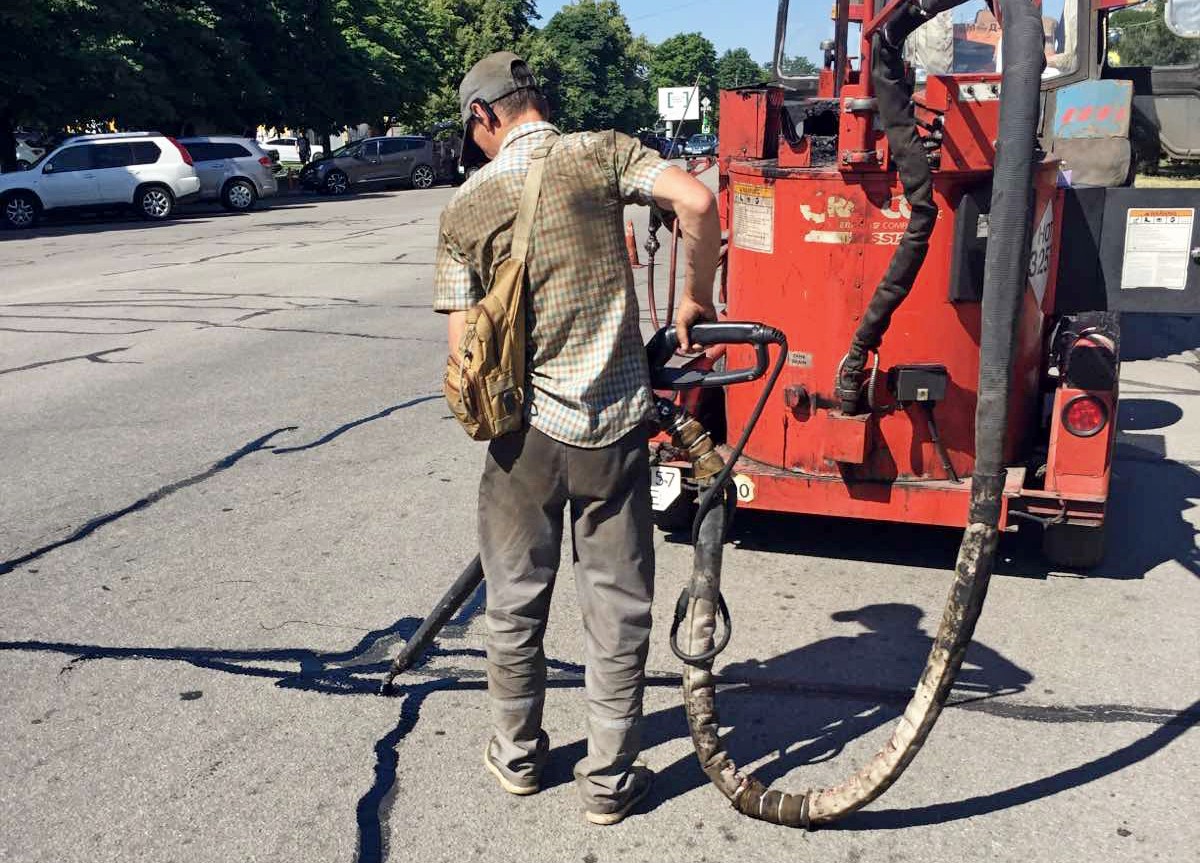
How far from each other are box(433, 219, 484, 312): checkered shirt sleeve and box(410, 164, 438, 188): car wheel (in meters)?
35.3

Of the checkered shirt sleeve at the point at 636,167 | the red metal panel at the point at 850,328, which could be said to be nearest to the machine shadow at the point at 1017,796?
the red metal panel at the point at 850,328

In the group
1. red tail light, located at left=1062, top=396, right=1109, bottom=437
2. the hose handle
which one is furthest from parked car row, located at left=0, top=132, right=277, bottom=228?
the hose handle

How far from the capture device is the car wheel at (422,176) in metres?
37.5

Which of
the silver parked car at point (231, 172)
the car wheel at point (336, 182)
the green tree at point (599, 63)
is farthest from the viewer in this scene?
the green tree at point (599, 63)

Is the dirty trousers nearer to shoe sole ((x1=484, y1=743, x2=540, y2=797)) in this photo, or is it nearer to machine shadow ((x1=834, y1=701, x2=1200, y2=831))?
shoe sole ((x1=484, y1=743, x2=540, y2=797))

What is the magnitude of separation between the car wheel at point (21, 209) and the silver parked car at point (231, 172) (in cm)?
431

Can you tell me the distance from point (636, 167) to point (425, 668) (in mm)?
2080

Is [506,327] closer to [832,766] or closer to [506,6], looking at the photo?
[832,766]

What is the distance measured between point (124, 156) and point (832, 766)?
82.1ft

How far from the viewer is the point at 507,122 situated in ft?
10.6

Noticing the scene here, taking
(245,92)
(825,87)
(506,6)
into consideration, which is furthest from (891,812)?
(506,6)

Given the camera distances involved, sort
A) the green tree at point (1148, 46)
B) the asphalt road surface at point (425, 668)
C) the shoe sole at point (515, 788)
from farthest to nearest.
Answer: the green tree at point (1148, 46)
the shoe sole at point (515, 788)
the asphalt road surface at point (425, 668)

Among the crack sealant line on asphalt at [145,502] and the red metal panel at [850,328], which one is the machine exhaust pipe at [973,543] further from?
the crack sealant line on asphalt at [145,502]

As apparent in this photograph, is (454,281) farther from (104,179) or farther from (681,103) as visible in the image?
(104,179)
